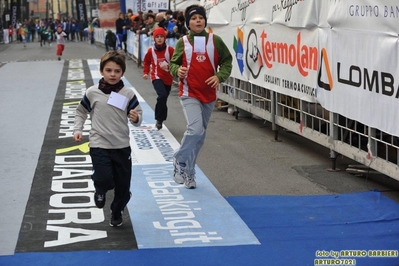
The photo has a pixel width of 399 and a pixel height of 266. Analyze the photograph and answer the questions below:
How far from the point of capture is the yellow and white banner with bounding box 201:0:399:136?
309 inches

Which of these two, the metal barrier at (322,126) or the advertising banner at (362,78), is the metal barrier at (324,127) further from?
the advertising banner at (362,78)

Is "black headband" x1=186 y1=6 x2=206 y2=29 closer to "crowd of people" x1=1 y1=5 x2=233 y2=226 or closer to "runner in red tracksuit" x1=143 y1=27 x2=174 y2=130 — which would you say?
"crowd of people" x1=1 y1=5 x2=233 y2=226

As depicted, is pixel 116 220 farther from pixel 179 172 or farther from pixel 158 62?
pixel 158 62

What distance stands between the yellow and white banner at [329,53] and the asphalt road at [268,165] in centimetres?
82

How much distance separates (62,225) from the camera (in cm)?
729

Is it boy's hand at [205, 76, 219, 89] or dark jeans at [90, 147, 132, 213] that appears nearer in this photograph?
dark jeans at [90, 147, 132, 213]

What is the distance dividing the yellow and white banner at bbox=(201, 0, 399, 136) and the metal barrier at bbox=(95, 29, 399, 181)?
0.23 m

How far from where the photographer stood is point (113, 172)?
7074 millimetres

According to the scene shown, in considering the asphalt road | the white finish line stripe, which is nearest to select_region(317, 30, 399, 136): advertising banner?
the asphalt road

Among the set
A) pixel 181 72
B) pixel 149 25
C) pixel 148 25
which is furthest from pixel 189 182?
pixel 148 25

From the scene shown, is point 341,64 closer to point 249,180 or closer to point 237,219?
point 249,180

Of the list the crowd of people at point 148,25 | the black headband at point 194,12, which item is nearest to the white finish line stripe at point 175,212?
the black headband at point 194,12

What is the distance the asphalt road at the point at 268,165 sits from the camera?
29.2ft

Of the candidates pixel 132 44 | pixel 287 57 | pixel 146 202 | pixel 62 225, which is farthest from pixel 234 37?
pixel 132 44
